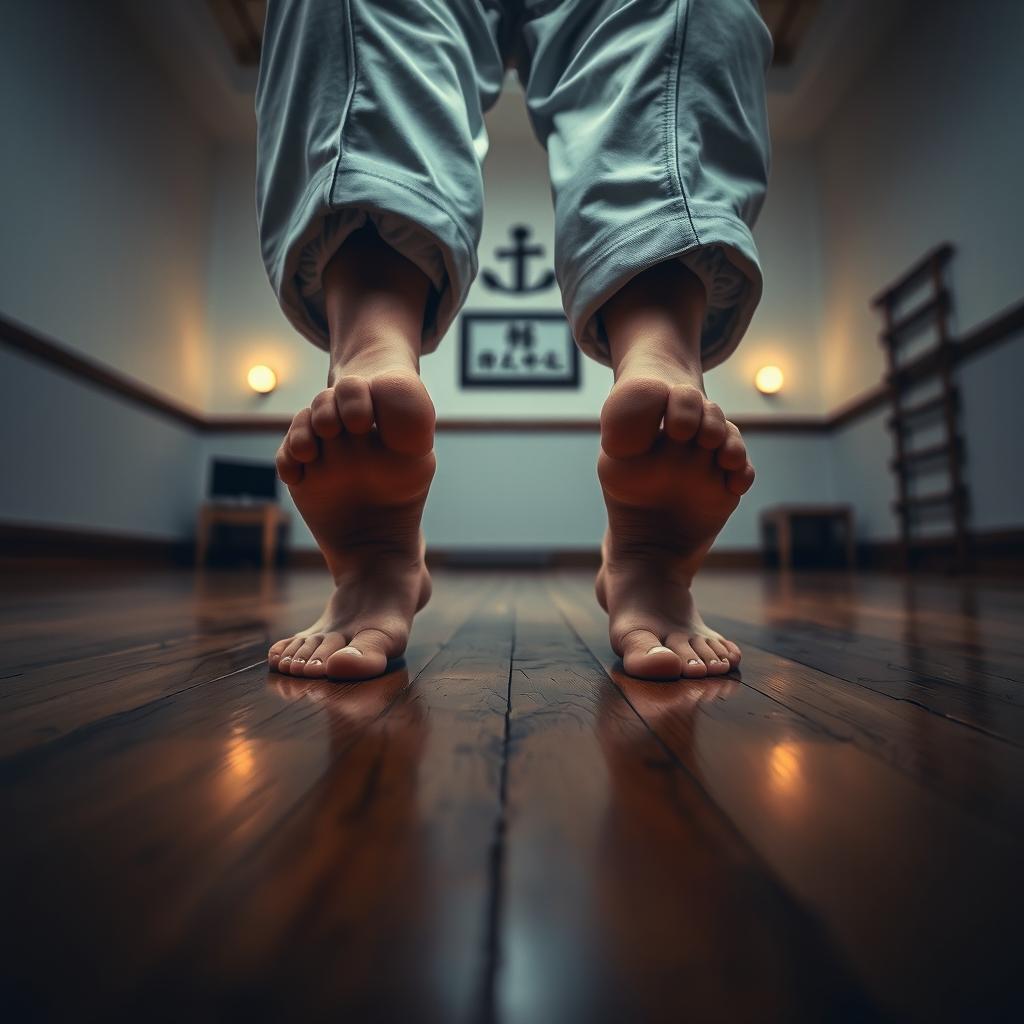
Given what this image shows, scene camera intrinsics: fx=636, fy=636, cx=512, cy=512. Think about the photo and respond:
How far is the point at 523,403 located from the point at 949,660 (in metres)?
2.65

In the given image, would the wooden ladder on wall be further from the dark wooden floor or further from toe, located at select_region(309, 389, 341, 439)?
toe, located at select_region(309, 389, 341, 439)

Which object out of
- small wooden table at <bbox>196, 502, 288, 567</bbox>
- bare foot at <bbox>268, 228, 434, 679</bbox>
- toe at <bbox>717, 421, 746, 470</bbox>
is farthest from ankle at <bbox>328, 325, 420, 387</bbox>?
small wooden table at <bbox>196, 502, 288, 567</bbox>

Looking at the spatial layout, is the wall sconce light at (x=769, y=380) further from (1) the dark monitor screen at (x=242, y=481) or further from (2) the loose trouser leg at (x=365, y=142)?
(2) the loose trouser leg at (x=365, y=142)

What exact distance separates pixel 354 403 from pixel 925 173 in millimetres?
2731

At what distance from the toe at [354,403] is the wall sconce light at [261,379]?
A: 286 cm

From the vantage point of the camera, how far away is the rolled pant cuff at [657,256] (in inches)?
17.8

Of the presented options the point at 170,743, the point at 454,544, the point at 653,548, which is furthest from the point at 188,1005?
the point at 454,544

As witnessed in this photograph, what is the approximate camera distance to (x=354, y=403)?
1.31 ft

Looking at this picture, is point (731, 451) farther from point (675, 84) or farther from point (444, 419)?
point (444, 419)

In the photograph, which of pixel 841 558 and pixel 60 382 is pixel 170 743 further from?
pixel 841 558

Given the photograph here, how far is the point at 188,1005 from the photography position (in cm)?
11

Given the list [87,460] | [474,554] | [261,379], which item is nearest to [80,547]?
[87,460]

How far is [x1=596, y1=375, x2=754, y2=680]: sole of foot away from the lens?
1.32 feet

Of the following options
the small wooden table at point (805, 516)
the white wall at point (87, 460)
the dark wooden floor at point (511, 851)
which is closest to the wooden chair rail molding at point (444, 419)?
the white wall at point (87, 460)
